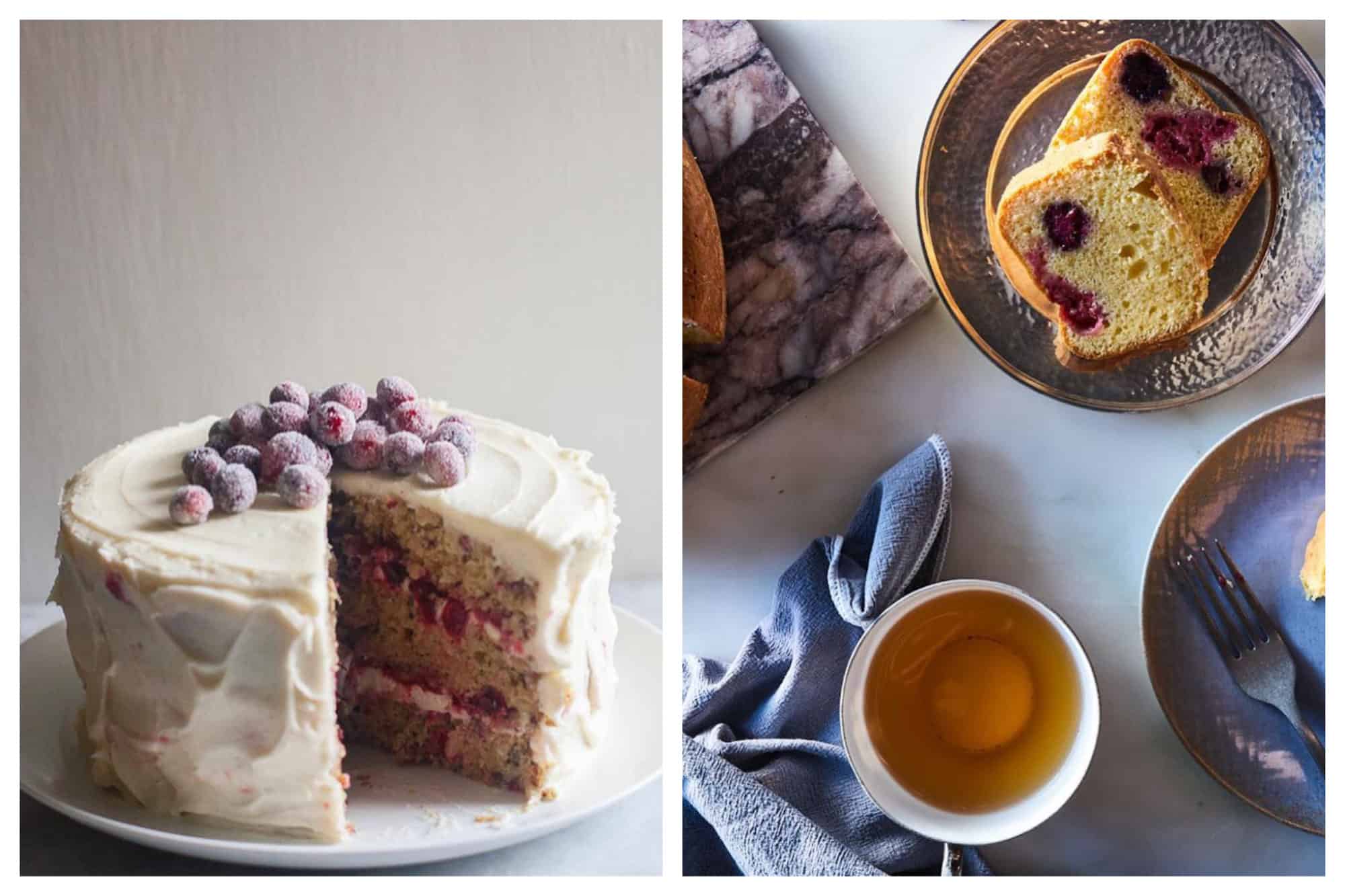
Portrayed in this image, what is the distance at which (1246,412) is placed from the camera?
1277 millimetres

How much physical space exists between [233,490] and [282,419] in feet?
0.41

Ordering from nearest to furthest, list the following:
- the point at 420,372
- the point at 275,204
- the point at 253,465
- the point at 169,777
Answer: the point at 169,777, the point at 253,465, the point at 275,204, the point at 420,372

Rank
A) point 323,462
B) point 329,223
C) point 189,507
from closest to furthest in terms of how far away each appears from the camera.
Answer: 1. point 189,507
2. point 323,462
3. point 329,223

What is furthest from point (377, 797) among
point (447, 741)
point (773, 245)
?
point (773, 245)

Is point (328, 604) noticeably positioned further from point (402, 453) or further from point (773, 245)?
point (773, 245)

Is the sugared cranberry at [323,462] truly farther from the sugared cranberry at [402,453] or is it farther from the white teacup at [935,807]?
the white teacup at [935,807]

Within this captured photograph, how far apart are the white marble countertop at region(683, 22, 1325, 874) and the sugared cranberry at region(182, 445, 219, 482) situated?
524 mm

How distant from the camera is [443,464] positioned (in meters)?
1.21

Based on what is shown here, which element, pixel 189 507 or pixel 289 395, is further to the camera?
pixel 289 395

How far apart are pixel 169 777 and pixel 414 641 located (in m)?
0.30

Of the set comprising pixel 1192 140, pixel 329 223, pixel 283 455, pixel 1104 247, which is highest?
pixel 1192 140

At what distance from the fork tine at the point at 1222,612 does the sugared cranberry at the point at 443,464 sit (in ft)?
2.73

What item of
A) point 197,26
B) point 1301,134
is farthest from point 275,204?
point 1301,134
